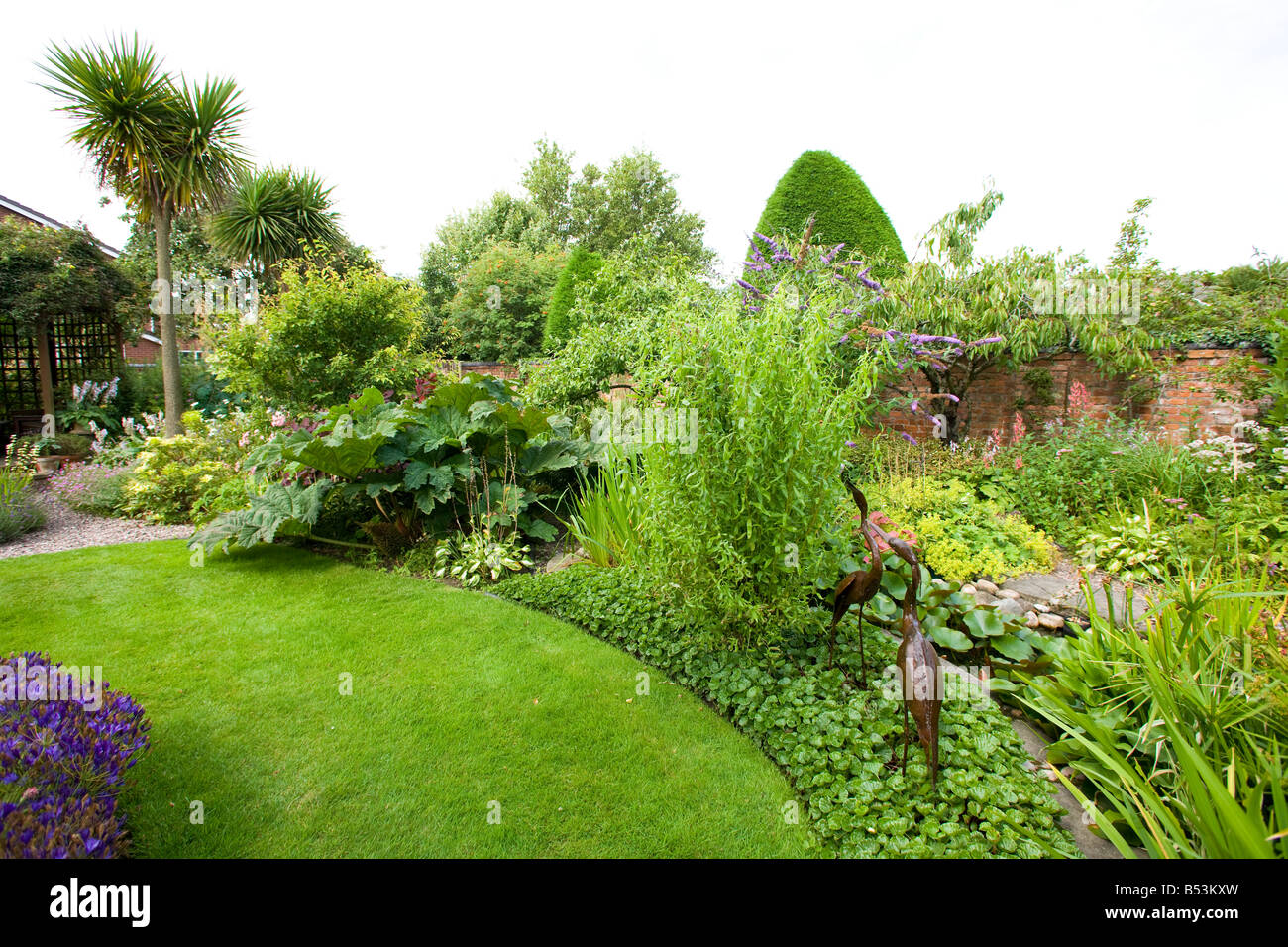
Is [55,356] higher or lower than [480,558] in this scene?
higher

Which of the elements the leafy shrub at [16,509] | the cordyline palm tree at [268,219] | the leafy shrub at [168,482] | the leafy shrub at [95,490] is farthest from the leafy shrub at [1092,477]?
the cordyline palm tree at [268,219]

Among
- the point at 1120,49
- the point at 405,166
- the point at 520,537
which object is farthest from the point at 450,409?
the point at 405,166

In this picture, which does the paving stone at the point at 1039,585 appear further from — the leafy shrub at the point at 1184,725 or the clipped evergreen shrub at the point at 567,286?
the clipped evergreen shrub at the point at 567,286

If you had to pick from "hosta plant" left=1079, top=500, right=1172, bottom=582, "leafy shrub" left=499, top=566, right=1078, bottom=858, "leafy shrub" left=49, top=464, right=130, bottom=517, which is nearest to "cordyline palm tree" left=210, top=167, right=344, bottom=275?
"leafy shrub" left=49, top=464, right=130, bottom=517

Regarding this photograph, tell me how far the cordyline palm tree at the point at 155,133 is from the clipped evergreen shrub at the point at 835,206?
31.8ft

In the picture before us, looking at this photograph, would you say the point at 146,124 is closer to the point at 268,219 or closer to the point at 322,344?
the point at 268,219

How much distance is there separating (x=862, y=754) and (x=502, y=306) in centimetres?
1621

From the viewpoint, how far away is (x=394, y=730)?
267 centimetres

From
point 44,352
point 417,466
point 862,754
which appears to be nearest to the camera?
point 862,754

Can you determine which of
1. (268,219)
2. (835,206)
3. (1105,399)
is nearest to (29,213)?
(268,219)

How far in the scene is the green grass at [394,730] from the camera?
2076 mm

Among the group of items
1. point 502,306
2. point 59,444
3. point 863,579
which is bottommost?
point 863,579

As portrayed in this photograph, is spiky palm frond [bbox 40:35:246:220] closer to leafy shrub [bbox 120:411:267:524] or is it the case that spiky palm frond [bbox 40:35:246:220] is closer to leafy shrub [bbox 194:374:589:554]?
leafy shrub [bbox 120:411:267:524]
